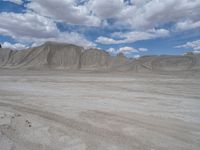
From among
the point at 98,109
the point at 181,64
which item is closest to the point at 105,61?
the point at 181,64

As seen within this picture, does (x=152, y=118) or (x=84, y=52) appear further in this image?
(x=84, y=52)

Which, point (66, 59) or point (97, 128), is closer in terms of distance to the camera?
point (97, 128)

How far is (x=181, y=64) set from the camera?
42156mm

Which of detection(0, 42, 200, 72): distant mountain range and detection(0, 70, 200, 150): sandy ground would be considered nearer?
detection(0, 70, 200, 150): sandy ground

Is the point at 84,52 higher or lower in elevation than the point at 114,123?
higher

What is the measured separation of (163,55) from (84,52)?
27.0 m

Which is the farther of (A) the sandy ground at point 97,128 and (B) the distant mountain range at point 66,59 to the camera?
(B) the distant mountain range at point 66,59

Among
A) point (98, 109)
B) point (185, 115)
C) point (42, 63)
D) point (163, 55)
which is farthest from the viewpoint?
point (42, 63)

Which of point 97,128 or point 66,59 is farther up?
point 66,59

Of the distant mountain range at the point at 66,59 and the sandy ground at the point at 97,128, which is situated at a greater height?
the distant mountain range at the point at 66,59

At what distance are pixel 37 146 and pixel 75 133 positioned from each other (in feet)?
3.33

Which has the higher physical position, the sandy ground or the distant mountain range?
the distant mountain range

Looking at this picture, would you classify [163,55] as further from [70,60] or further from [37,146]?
[37,146]

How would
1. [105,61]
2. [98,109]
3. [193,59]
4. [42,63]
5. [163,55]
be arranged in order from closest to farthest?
[98,109] → [193,59] → [163,55] → [42,63] → [105,61]
